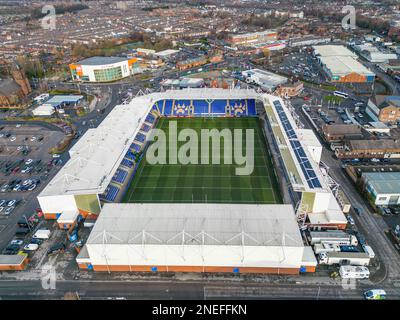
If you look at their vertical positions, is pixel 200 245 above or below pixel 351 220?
above

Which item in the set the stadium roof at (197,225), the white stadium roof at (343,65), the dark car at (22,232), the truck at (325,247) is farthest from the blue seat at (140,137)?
the white stadium roof at (343,65)

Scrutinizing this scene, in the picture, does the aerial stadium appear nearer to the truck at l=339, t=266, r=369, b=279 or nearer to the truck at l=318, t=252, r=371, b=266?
the truck at l=318, t=252, r=371, b=266

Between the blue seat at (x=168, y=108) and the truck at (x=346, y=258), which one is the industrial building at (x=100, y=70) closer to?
the blue seat at (x=168, y=108)

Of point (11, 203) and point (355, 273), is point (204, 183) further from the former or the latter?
point (11, 203)

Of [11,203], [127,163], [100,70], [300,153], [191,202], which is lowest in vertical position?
[191,202]

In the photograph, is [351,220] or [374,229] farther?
[351,220]

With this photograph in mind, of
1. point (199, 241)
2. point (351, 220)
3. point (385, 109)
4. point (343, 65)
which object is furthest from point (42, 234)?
point (343, 65)

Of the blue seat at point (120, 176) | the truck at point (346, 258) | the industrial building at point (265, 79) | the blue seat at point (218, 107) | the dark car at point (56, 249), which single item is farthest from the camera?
the industrial building at point (265, 79)
